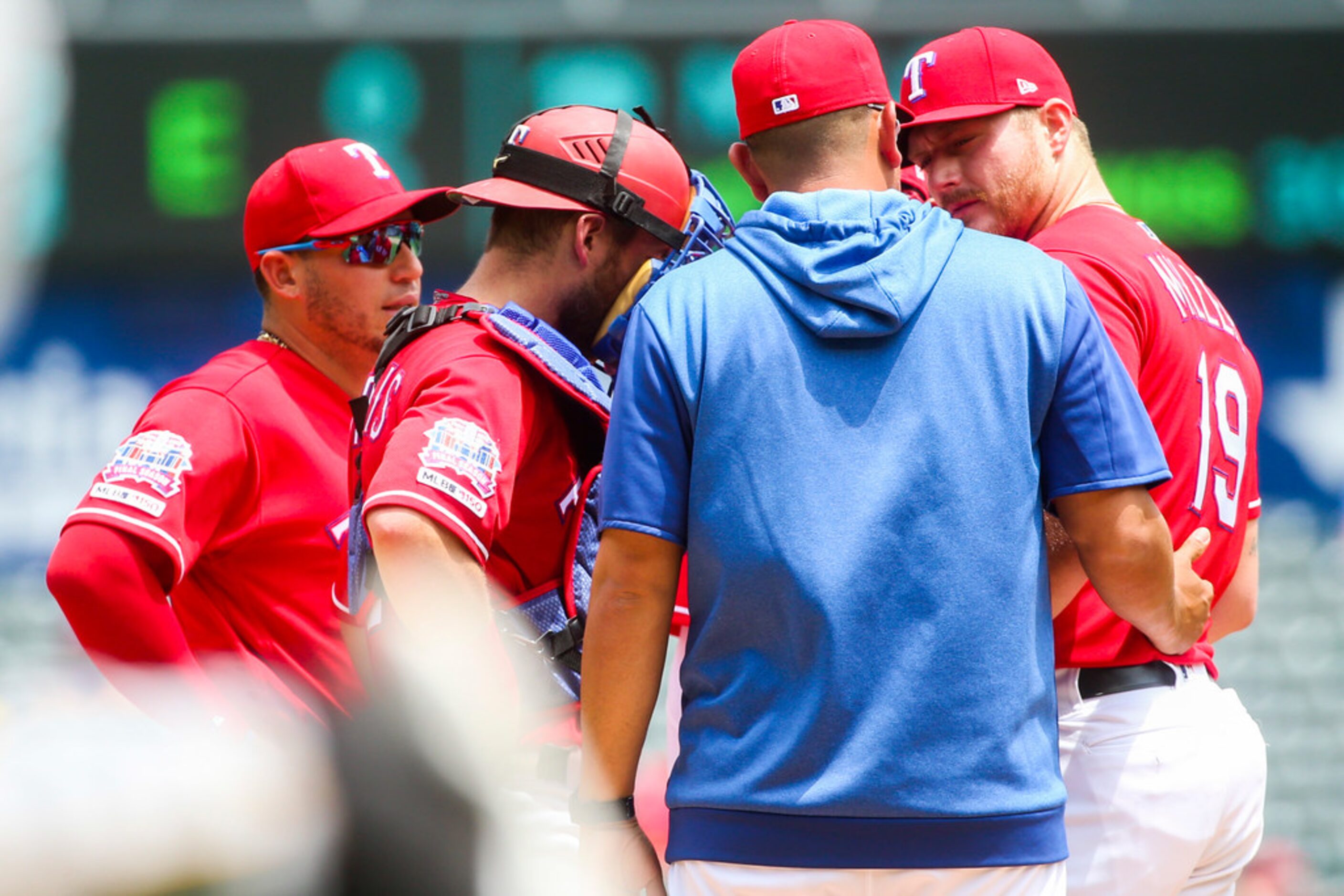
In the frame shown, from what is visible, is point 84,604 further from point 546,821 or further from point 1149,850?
point 1149,850

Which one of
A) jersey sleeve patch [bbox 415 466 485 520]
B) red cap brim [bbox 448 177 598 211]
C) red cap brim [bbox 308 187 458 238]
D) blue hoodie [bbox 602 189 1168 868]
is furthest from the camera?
red cap brim [bbox 308 187 458 238]

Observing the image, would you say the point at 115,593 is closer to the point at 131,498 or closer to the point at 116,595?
the point at 116,595

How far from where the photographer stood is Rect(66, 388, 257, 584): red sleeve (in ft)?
7.72

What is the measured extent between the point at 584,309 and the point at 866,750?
32.3 inches

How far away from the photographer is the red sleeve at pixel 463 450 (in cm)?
177

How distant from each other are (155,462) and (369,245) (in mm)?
601

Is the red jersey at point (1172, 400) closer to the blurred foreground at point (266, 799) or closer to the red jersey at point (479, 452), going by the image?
the red jersey at point (479, 452)

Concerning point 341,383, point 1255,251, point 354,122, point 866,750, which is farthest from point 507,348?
point 1255,251

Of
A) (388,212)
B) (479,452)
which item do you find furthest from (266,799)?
(388,212)

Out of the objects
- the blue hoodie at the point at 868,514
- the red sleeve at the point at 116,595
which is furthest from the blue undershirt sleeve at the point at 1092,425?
the red sleeve at the point at 116,595

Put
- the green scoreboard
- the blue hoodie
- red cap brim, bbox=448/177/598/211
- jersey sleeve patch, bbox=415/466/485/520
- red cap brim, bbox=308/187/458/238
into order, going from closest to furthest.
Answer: the blue hoodie < jersey sleeve patch, bbox=415/466/485/520 < red cap brim, bbox=448/177/598/211 < red cap brim, bbox=308/187/458/238 < the green scoreboard

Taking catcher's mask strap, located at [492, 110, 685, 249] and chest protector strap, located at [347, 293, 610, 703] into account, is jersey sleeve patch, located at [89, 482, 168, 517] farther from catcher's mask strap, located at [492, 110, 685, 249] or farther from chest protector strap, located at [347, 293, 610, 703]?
catcher's mask strap, located at [492, 110, 685, 249]

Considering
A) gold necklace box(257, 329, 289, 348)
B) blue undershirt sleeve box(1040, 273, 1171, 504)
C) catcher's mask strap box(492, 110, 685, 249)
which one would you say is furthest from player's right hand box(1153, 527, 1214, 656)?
gold necklace box(257, 329, 289, 348)

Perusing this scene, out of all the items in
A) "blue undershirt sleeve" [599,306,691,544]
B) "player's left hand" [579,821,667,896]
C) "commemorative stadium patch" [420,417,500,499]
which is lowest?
"player's left hand" [579,821,667,896]
